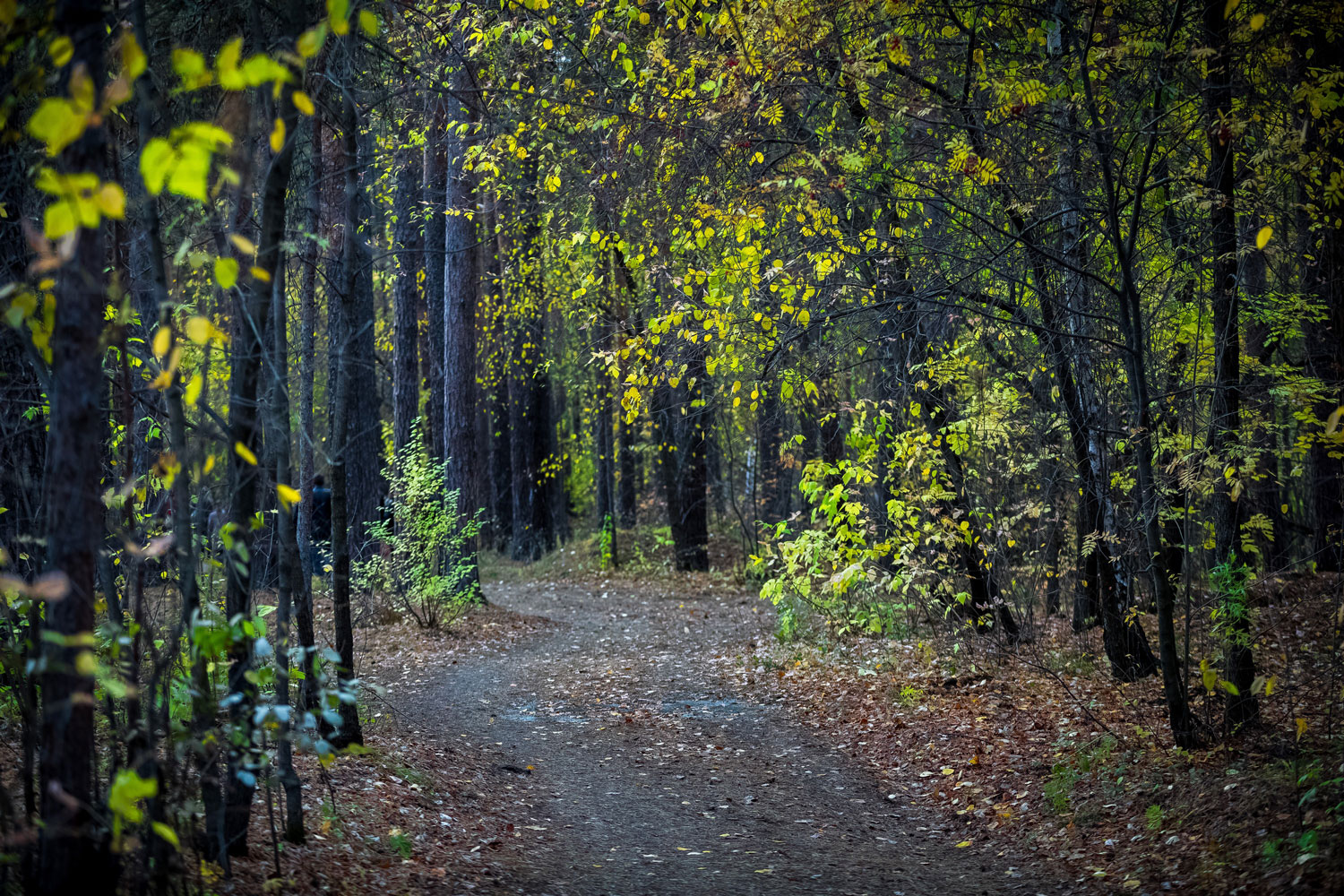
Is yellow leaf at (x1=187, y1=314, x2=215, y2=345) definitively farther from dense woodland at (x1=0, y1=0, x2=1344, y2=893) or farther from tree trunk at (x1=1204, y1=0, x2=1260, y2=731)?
tree trunk at (x1=1204, y1=0, x2=1260, y2=731)

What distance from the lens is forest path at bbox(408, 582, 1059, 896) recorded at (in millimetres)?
4734

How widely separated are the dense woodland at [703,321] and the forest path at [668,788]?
142 cm

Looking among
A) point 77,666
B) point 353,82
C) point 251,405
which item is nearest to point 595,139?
point 353,82

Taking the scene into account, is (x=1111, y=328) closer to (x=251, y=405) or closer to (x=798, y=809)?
(x=798, y=809)

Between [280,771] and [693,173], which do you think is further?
[693,173]

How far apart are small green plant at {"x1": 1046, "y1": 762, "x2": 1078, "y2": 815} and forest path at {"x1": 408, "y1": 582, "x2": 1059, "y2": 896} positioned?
67 centimetres

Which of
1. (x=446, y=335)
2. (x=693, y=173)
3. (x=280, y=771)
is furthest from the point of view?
(x=446, y=335)

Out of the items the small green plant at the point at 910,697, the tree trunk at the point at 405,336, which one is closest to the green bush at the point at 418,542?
the tree trunk at the point at 405,336

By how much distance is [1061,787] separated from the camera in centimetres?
554

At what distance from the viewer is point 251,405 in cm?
346

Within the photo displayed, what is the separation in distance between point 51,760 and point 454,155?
11.7m

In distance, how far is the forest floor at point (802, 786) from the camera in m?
4.35

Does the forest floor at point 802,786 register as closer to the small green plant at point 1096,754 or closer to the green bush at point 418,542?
the small green plant at point 1096,754

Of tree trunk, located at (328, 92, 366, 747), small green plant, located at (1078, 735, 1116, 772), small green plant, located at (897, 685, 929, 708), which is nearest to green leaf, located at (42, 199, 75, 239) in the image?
tree trunk, located at (328, 92, 366, 747)
